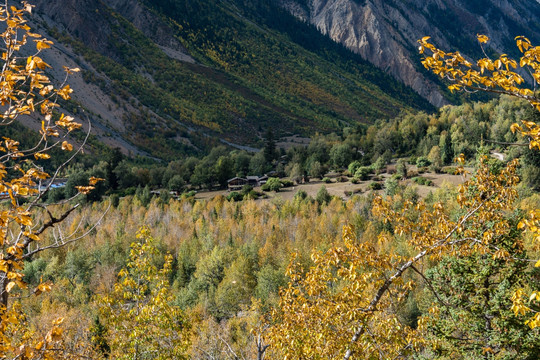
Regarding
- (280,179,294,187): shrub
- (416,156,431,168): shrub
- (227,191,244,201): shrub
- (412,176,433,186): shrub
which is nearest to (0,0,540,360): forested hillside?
(412,176,433,186): shrub

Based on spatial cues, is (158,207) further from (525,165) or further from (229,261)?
(525,165)

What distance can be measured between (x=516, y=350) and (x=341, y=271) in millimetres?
14164

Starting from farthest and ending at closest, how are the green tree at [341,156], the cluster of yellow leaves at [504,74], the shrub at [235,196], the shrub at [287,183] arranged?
the green tree at [341,156]
the shrub at [287,183]
the shrub at [235,196]
the cluster of yellow leaves at [504,74]

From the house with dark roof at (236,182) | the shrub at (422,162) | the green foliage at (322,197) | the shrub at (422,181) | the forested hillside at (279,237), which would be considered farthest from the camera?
the house with dark roof at (236,182)

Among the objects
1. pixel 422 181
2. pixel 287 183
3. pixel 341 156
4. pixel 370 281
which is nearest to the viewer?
pixel 370 281

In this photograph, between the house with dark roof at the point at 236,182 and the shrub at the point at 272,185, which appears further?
the house with dark roof at the point at 236,182

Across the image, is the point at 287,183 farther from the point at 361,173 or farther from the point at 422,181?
the point at 422,181

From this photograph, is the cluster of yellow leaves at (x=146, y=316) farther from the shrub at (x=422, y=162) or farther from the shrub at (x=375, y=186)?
the shrub at (x=422, y=162)

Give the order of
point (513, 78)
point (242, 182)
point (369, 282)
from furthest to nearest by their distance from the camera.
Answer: point (242, 182), point (369, 282), point (513, 78)

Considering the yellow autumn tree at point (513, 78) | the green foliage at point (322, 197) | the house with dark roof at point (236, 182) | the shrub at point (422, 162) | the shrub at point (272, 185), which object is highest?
the yellow autumn tree at point (513, 78)

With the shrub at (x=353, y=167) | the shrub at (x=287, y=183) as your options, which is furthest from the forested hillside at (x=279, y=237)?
the shrub at (x=287, y=183)

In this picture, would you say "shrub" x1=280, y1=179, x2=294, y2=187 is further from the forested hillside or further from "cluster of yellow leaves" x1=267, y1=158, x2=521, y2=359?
"cluster of yellow leaves" x1=267, y1=158, x2=521, y2=359

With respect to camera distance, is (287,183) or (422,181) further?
(287,183)

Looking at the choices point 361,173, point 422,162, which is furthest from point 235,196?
point 422,162
